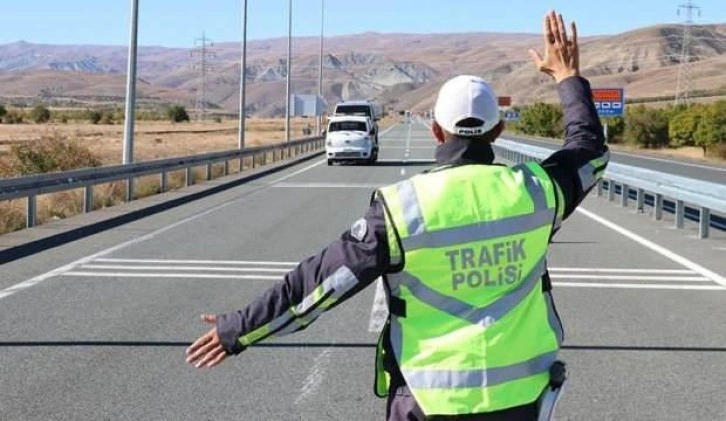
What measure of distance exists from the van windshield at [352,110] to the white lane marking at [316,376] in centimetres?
4120

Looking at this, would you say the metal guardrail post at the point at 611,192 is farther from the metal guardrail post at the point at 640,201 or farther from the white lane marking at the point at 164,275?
the white lane marking at the point at 164,275

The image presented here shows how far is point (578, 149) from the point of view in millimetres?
3766

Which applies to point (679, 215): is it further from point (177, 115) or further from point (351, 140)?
point (177, 115)

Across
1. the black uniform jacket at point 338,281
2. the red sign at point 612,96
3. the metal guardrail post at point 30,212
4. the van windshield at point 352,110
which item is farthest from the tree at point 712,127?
the black uniform jacket at point 338,281

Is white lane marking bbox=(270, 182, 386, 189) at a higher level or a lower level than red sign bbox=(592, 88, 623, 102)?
lower

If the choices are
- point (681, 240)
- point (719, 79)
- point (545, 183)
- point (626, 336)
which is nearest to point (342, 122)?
point (681, 240)

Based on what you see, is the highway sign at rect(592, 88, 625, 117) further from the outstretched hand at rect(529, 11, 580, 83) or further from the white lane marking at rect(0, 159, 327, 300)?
the outstretched hand at rect(529, 11, 580, 83)

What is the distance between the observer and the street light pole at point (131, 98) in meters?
23.8

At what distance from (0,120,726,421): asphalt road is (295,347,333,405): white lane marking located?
0.5 inches

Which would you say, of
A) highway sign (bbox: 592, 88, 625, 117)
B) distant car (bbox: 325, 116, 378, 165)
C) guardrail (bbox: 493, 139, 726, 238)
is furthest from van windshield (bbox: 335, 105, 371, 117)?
guardrail (bbox: 493, 139, 726, 238)

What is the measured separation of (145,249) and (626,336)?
26.4 feet

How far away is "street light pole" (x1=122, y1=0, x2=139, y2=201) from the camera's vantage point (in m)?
23.8

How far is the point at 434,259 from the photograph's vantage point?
319 cm

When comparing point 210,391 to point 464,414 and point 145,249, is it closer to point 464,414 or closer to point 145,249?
point 464,414
